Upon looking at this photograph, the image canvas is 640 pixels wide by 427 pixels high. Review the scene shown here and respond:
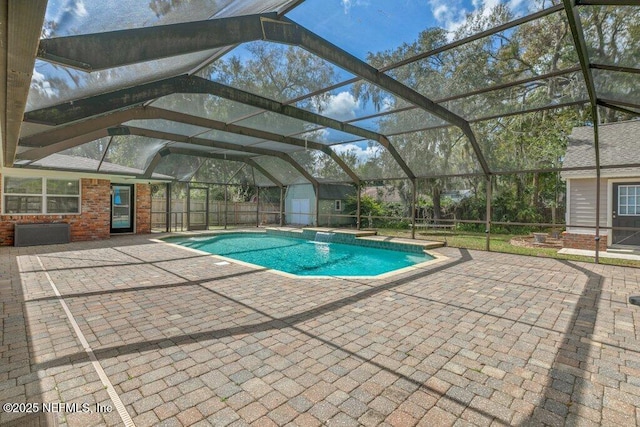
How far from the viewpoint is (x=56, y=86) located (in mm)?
3139

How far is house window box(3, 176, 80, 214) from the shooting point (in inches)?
355

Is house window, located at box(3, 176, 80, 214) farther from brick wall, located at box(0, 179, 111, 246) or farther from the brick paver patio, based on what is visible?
the brick paver patio

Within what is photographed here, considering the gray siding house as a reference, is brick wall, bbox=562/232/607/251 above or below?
below

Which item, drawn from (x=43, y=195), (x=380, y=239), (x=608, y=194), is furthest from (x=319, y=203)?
(x=608, y=194)

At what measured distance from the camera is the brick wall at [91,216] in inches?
395

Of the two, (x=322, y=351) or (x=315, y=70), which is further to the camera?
(x=315, y=70)

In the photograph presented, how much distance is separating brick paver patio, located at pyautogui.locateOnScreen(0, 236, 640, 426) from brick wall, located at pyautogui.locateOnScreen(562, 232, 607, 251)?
4.92 meters

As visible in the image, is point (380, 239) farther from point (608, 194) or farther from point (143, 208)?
point (143, 208)

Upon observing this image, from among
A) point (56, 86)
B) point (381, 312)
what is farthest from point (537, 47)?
point (56, 86)

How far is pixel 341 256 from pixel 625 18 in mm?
7488

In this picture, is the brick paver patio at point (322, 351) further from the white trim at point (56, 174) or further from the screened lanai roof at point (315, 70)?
the white trim at point (56, 174)

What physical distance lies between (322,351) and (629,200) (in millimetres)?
11065

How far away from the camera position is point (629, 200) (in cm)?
903

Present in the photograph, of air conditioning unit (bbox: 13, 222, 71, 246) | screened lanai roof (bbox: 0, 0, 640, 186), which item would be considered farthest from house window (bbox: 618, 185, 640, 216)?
air conditioning unit (bbox: 13, 222, 71, 246)
